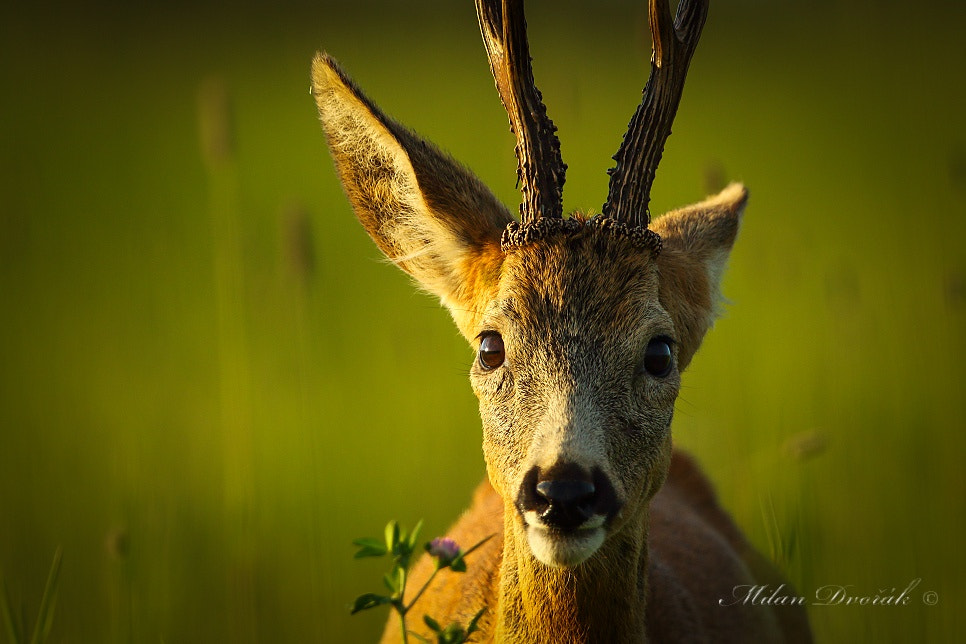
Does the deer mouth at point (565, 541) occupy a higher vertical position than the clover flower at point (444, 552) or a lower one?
higher

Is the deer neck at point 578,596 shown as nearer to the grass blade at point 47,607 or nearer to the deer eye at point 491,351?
the deer eye at point 491,351

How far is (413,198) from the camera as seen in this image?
4277mm

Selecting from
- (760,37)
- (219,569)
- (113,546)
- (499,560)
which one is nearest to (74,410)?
(219,569)

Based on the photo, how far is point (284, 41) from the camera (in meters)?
19.6

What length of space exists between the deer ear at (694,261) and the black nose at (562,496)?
39.1 inches

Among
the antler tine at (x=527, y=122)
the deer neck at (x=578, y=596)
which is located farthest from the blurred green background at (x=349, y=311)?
the antler tine at (x=527, y=122)

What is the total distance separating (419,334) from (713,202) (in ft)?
19.5

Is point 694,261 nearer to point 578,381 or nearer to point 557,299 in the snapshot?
point 557,299

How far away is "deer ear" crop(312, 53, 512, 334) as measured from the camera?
4137 mm

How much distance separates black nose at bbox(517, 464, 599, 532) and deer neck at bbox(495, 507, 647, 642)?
1.49 feet

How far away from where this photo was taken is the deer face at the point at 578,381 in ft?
10.7

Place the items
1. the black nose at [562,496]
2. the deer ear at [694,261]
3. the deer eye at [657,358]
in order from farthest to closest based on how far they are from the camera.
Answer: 1. the deer ear at [694,261]
2. the deer eye at [657,358]
3. the black nose at [562,496]

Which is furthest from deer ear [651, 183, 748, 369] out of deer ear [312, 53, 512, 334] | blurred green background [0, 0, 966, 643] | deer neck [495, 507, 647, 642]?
blurred green background [0, 0, 966, 643]

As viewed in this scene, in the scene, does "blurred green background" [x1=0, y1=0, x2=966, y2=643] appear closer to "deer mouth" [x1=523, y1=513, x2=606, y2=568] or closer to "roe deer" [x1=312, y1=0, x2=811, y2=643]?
"roe deer" [x1=312, y1=0, x2=811, y2=643]
